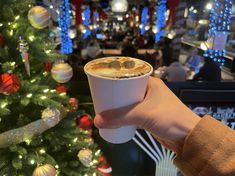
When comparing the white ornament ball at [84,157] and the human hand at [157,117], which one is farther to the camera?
the white ornament ball at [84,157]

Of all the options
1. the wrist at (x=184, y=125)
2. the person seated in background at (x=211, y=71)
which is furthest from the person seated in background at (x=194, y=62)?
the wrist at (x=184, y=125)

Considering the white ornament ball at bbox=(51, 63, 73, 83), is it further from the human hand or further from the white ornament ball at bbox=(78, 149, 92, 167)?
the human hand

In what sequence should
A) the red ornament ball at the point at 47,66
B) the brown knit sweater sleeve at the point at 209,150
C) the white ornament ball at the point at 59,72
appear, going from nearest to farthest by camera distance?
the brown knit sweater sleeve at the point at 209,150
the white ornament ball at the point at 59,72
the red ornament ball at the point at 47,66

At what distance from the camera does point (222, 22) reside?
6203mm

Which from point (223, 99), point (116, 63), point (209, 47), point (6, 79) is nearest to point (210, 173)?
point (116, 63)

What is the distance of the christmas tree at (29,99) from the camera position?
1495 millimetres

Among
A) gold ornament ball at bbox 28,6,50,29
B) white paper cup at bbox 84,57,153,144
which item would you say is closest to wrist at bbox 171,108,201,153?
white paper cup at bbox 84,57,153,144

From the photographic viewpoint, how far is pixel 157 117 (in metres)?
0.90

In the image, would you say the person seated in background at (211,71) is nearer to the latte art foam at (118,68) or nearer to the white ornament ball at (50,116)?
the white ornament ball at (50,116)

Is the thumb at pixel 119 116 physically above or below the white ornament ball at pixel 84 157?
above

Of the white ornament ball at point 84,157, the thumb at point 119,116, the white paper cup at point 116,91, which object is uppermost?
the white paper cup at point 116,91

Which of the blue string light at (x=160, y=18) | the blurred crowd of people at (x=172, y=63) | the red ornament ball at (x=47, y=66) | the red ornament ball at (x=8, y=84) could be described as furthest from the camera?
the blue string light at (x=160, y=18)

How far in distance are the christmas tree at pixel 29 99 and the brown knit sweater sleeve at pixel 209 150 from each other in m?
0.92

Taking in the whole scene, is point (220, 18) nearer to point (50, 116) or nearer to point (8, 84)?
point (50, 116)
